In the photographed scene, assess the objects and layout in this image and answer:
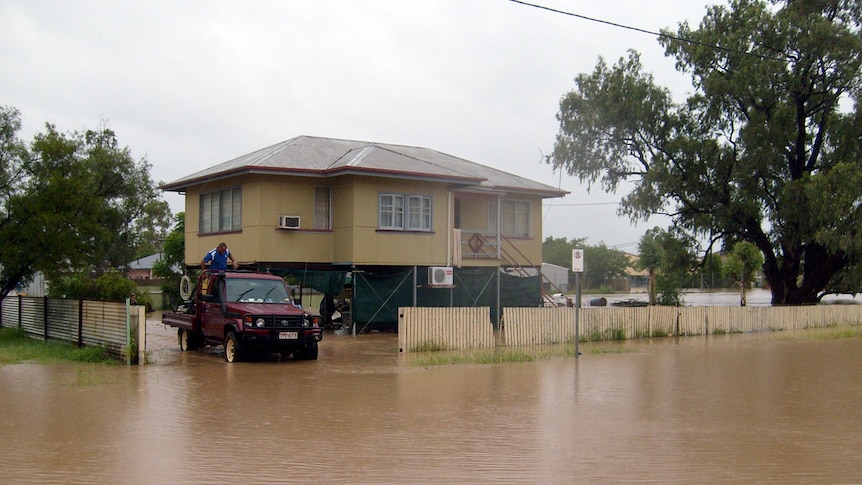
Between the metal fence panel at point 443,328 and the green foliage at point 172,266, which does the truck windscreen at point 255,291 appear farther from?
the green foliage at point 172,266

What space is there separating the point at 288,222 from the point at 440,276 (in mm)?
4922

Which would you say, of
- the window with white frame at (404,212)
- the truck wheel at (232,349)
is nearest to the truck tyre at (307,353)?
the truck wheel at (232,349)

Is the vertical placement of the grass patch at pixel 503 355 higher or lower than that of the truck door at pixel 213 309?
lower

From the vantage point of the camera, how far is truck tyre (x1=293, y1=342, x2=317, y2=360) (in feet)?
60.5

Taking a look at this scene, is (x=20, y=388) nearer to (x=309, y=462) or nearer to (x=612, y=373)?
(x=309, y=462)

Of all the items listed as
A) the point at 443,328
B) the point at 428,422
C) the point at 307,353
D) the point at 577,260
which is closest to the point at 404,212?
the point at 443,328

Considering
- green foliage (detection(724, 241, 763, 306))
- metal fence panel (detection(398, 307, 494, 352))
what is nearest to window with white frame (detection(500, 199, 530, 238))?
metal fence panel (detection(398, 307, 494, 352))

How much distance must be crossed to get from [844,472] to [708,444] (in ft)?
5.10

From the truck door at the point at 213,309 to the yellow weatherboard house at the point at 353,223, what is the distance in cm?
616

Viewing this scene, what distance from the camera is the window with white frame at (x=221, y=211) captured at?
26406mm

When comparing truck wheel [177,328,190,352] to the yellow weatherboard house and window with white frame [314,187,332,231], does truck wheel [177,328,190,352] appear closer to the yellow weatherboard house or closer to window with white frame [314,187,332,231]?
the yellow weatherboard house

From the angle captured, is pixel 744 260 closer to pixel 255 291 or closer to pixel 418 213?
pixel 418 213

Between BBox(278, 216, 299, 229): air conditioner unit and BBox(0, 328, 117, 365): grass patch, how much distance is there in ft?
23.8

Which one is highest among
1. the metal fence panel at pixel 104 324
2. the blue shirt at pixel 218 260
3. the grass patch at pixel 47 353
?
the blue shirt at pixel 218 260
